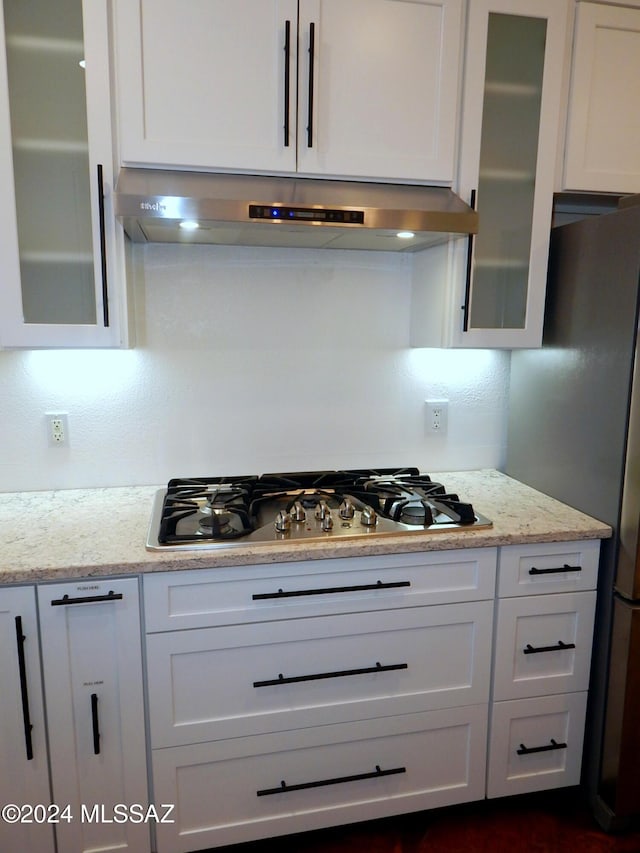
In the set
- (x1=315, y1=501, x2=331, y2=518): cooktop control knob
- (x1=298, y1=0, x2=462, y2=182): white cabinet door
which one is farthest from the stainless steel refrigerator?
(x1=315, y1=501, x2=331, y2=518): cooktop control knob

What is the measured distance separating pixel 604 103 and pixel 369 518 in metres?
1.49

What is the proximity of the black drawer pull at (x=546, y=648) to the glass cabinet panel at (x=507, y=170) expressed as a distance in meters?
0.99

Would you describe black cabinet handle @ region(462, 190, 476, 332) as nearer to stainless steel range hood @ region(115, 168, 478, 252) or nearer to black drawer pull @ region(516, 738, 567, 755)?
stainless steel range hood @ region(115, 168, 478, 252)

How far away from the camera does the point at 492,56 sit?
183 centimetres

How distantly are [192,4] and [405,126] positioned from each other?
2.14ft

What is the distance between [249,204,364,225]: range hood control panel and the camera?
5.16ft

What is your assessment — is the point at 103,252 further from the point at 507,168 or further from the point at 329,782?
the point at 329,782

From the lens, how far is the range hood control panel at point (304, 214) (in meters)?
1.57

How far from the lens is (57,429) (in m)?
2.03

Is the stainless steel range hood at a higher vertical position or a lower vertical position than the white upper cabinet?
lower

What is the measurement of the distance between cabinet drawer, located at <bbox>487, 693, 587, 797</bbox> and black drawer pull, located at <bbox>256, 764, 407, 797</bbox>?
31 cm

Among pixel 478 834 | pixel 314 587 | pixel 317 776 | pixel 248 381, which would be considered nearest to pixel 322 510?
pixel 314 587

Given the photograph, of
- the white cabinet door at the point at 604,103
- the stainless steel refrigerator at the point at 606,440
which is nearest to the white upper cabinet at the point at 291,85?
the white cabinet door at the point at 604,103

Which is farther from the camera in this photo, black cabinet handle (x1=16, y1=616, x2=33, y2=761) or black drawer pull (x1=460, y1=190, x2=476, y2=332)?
black drawer pull (x1=460, y1=190, x2=476, y2=332)
